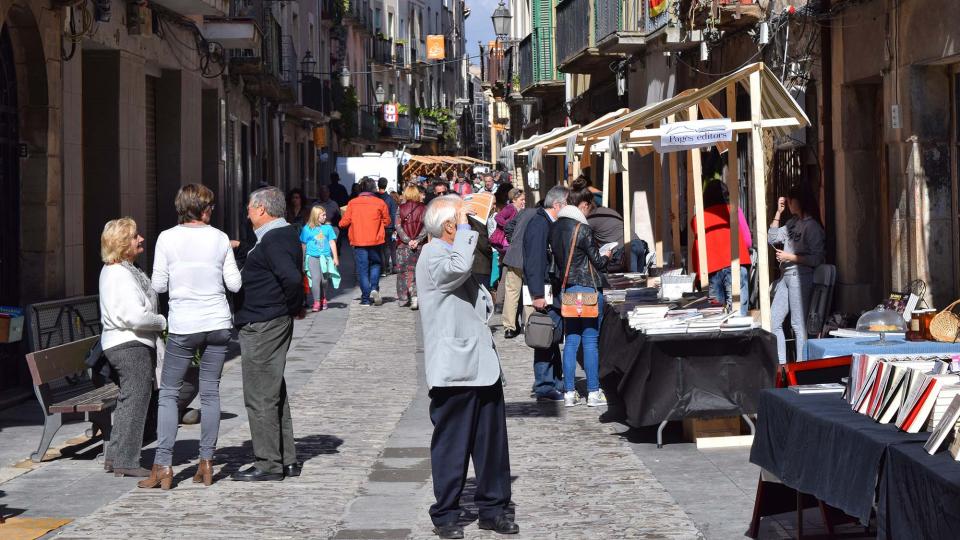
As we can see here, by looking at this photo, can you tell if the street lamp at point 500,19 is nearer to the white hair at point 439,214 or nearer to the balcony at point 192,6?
the balcony at point 192,6

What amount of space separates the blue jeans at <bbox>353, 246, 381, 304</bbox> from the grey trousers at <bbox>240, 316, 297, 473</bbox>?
12929 millimetres

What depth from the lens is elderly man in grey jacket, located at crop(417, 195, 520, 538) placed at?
7387 millimetres

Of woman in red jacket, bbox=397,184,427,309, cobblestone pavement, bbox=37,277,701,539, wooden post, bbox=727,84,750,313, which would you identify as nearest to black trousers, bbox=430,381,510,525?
cobblestone pavement, bbox=37,277,701,539

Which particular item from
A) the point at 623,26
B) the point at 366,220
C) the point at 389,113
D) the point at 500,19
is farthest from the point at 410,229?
the point at 389,113

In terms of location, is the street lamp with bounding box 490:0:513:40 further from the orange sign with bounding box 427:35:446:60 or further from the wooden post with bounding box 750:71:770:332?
the orange sign with bounding box 427:35:446:60

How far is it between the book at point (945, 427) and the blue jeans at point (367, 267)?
1702 centimetres

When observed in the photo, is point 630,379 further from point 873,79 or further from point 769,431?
point 873,79

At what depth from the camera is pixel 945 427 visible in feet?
16.9

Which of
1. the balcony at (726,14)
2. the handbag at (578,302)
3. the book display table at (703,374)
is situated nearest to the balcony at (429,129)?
the balcony at (726,14)

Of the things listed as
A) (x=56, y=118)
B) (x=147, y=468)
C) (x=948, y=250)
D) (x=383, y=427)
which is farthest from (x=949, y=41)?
(x=56, y=118)

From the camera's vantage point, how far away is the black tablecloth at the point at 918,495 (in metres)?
4.71

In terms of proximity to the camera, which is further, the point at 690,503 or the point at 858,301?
the point at 858,301

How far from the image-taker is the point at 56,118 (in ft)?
44.7

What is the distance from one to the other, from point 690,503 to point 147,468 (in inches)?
138
